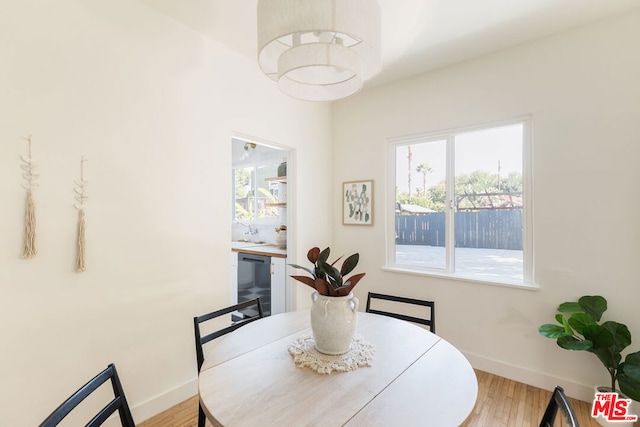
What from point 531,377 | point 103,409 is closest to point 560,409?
point 103,409

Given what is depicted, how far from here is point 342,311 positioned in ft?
4.17

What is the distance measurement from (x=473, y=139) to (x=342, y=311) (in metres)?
2.28

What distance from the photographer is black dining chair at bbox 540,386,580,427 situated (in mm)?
807

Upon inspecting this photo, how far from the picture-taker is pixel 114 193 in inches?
74.6

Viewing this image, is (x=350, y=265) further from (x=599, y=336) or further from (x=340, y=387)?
(x=599, y=336)

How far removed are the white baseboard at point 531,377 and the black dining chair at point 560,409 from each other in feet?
5.99

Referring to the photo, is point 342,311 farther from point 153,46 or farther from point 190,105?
point 153,46

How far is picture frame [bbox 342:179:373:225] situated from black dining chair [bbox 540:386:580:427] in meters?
2.43

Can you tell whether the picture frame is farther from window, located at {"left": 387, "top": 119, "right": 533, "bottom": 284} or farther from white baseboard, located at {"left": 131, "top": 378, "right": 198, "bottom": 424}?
white baseboard, located at {"left": 131, "top": 378, "right": 198, "bottom": 424}

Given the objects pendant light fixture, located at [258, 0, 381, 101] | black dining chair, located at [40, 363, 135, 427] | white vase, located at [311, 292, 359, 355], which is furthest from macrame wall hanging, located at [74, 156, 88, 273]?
white vase, located at [311, 292, 359, 355]

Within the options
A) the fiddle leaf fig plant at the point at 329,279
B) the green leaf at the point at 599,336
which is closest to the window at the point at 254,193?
the fiddle leaf fig plant at the point at 329,279

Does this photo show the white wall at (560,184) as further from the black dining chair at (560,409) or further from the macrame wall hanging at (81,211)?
the macrame wall hanging at (81,211)

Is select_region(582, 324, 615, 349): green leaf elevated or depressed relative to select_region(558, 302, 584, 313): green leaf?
depressed

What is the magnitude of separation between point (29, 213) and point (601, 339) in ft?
10.9
